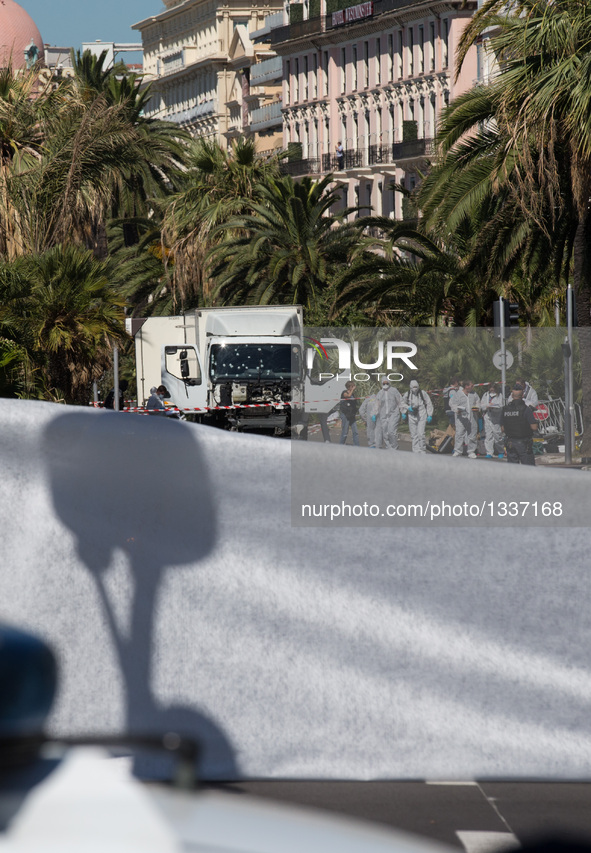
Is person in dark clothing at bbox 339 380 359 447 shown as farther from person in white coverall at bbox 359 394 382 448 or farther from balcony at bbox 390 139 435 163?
balcony at bbox 390 139 435 163

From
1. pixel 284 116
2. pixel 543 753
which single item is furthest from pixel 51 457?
pixel 284 116

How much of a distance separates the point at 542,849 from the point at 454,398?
18808mm

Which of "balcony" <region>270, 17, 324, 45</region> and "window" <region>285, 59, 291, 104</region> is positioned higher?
"balcony" <region>270, 17, 324, 45</region>

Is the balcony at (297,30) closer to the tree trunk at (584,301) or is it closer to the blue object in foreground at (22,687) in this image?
the tree trunk at (584,301)

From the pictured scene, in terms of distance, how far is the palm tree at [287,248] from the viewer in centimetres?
4147

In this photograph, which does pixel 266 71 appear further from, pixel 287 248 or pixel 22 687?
pixel 22 687

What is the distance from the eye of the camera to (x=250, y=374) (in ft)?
94.6

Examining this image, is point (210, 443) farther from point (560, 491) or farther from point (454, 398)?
point (454, 398)


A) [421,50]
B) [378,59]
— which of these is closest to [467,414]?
[421,50]

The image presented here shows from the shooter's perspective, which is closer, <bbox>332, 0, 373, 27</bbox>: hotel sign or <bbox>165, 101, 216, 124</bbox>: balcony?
<bbox>332, 0, 373, 27</bbox>: hotel sign

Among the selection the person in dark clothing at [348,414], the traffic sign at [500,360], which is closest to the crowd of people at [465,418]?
the person in dark clothing at [348,414]

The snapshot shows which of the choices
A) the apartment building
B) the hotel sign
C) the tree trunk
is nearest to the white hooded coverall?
the tree trunk

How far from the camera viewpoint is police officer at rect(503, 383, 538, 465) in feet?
66.6

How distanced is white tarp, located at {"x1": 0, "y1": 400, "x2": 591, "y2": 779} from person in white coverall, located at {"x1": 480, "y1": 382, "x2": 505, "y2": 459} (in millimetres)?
15968
